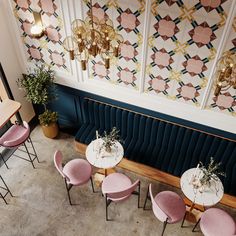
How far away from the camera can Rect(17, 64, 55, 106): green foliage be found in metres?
5.27

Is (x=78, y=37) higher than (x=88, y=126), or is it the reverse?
(x=78, y=37)

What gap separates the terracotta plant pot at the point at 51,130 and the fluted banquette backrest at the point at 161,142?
0.70 m

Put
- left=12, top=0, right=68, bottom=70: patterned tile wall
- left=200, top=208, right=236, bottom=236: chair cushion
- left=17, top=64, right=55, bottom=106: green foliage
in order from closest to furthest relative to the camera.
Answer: left=200, top=208, right=236, bottom=236: chair cushion
left=12, top=0, right=68, bottom=70: patterned tile wall
left=17, top=64, right=55, bottom=106: green foliage

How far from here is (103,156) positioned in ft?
16.1

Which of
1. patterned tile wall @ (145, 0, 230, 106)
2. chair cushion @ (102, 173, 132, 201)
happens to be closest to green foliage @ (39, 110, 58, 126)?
chair cushion @ (102, 173, 132, 201)

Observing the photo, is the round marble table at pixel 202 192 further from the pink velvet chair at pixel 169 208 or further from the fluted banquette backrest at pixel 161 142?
the fluted banquette backrest at pixel 161 142

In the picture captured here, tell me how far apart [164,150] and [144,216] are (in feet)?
4.09

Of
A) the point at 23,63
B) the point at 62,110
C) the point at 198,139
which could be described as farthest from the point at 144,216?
the point at 23,63

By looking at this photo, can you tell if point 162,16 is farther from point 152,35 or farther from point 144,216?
point 144,216

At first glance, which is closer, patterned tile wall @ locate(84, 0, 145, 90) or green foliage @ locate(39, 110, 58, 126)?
patterned tile wall @ locate(84, 0, 145, 90)

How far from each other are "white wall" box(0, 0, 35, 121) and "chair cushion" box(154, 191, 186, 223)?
352 centimetres

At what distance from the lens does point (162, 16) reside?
3.95 metres

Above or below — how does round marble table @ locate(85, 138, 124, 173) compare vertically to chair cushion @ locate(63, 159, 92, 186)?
above

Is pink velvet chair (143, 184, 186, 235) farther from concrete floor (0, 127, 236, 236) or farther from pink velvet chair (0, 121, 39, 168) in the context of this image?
pink velvet chair (0, 121, 39, 168)
